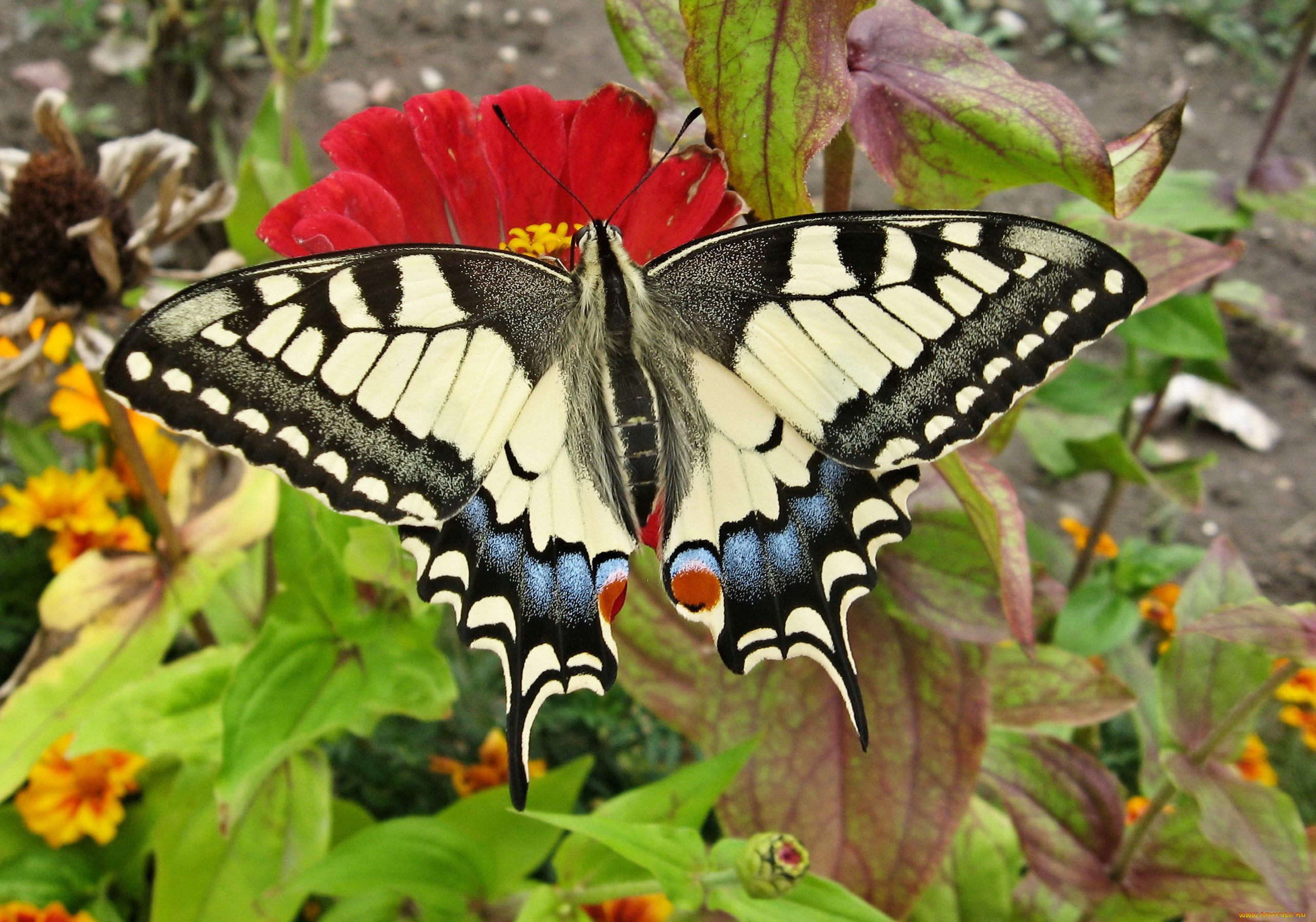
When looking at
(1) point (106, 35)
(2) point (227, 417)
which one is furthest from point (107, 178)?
(1) point (106, 35)

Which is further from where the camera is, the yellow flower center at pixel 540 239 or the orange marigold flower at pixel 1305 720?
the orange marigold flower at pixel 1305 720

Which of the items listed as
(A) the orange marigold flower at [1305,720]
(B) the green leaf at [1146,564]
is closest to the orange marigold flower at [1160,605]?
(B) the green leaf at [1146,564]

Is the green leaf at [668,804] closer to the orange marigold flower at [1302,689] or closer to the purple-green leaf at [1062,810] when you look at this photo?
the purple-green leaf at [1062,810]

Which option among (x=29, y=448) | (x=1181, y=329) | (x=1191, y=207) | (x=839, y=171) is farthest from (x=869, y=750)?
(x=29, y=448)

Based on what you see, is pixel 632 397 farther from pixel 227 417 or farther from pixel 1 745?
pixel 1 745

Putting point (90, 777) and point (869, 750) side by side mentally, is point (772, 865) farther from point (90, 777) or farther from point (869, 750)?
point (90, 777)
